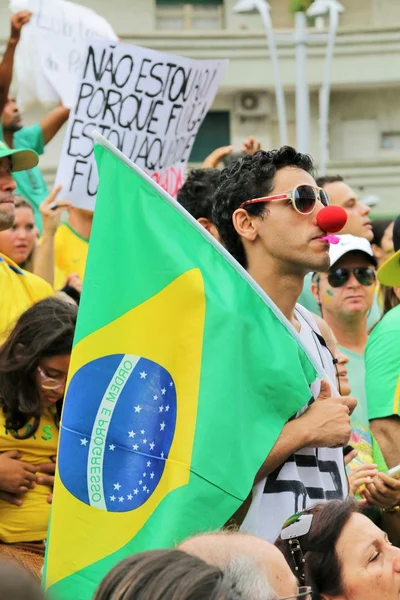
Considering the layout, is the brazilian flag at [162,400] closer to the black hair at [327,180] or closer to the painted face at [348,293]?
the painted face at [348,293]

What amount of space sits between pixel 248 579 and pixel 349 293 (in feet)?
12.1

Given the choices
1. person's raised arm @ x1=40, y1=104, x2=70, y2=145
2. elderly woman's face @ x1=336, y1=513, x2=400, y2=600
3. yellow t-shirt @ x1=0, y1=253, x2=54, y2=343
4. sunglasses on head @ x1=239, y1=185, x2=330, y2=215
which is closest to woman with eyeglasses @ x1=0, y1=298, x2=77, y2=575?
yellow t-shirt @ x1=0, y1=253, x2=54, y2=343

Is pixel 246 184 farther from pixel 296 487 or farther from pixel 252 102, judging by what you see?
pixel 252 102

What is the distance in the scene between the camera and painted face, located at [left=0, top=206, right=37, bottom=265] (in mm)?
6594

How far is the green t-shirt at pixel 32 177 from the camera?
314 inches

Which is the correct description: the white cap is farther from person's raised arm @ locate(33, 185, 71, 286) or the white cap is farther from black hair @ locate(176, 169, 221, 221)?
person's raised arm @ locate(33, 185, 71, 286)

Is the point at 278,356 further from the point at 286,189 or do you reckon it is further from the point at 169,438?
the point at 286,189

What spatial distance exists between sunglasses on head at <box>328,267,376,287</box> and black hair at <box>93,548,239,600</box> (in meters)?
3.83

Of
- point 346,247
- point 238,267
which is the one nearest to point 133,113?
point 346,247

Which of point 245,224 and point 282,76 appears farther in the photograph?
point 282,76

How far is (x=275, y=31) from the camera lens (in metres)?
30.7

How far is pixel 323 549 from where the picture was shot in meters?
3.67

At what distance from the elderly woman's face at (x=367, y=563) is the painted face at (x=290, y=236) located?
883 millimetres

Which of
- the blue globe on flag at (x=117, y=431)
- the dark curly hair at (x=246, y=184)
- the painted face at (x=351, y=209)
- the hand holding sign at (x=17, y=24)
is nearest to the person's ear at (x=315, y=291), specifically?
the painted face at (x=351, y=209)
